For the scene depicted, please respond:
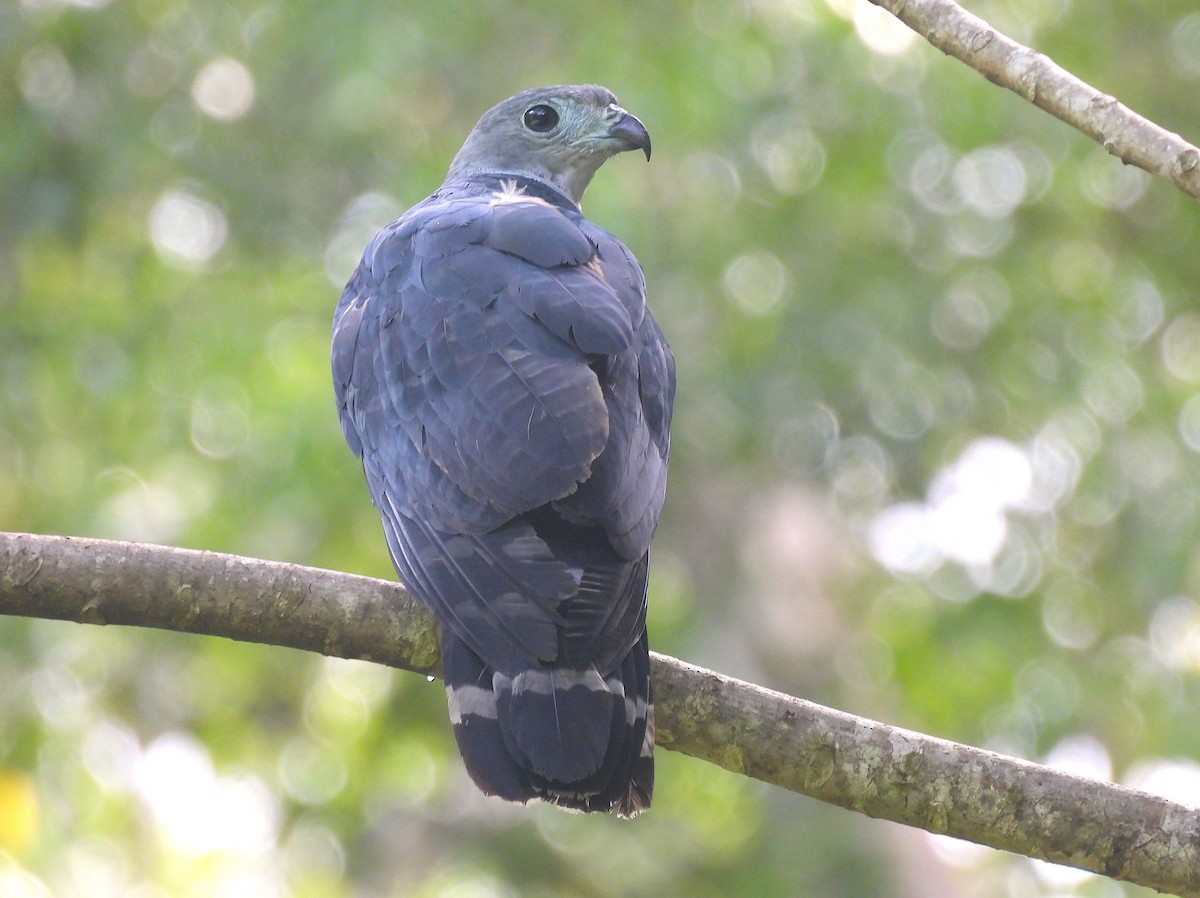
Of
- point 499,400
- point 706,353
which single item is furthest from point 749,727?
point 706,353

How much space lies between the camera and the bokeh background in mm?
6816

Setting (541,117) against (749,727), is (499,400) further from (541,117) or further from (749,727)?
(541,117)

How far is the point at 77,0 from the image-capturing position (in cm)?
732

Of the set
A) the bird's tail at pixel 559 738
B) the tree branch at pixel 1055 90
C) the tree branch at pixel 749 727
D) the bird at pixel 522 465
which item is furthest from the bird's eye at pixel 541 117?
the bird's tail at pixel 559 738

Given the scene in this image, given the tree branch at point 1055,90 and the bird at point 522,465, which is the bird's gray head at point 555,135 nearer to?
the bird at point 522,465

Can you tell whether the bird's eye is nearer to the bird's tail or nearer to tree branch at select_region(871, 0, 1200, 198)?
tree branch at select_region(871, 0, 1200, 198)

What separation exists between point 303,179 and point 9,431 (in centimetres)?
188

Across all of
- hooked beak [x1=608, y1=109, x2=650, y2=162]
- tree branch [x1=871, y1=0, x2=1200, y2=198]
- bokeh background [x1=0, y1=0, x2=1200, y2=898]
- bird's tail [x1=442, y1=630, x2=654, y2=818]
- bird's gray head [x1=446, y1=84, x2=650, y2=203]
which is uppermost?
tree branch [x1=871, y1=0, x2=1200, y2=198]

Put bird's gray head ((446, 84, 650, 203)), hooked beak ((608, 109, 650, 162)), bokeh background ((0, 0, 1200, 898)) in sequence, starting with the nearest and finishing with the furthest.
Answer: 1. hooked beak ((608, 109, 650, 162))
2. bird's gray head ((446, 84, 650, 203))
3. bokeh background ((0, 0, 1200, 898))

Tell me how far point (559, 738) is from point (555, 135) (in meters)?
2.62

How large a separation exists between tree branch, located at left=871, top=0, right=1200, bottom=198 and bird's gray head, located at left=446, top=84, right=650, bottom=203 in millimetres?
1883

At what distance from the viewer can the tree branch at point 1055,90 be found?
105 inches

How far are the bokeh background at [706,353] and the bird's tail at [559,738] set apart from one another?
3.71 metres

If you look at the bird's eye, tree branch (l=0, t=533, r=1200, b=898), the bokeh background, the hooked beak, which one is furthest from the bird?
the bokeh background
